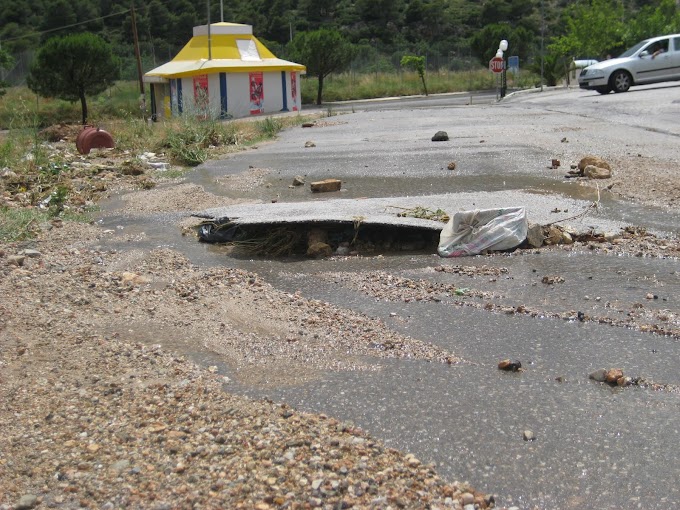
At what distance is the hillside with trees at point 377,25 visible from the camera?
45.5m

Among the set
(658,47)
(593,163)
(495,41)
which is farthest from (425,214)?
(495,41)

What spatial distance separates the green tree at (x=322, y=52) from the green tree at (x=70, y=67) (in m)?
12.0

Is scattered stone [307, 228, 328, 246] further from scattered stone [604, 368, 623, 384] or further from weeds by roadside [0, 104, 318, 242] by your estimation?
scattered stone [604, 368, 623, 384]

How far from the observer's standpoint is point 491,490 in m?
3.14

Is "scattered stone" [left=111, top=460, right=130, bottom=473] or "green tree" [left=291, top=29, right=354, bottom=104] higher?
"green tree" [left=291, top=29, right=354, bottom=104]

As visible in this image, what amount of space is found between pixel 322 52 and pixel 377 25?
3974 centimetres

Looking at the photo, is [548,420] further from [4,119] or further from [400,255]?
[4,119]

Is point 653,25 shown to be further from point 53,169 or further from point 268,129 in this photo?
point 53,169

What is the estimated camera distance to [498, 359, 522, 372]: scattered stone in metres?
4.31

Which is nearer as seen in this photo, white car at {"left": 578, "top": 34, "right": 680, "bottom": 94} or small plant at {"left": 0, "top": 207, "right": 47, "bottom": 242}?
small plant at {"left": 0, "top": 207, "right": 47, "bottom": 242}

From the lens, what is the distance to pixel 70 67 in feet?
122

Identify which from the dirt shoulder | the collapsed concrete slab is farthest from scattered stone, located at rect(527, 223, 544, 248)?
the dirt shoulder

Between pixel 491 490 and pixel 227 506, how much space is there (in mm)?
998

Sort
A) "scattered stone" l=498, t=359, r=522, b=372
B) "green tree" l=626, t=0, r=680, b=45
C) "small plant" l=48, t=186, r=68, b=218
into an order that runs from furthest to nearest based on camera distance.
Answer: "green tree" l=626, t=0, r=680, b=45 → "small plant" l=48, t=186, r=68, b=218 → "scattered stone" l=498, t=359, r=522, b=372
